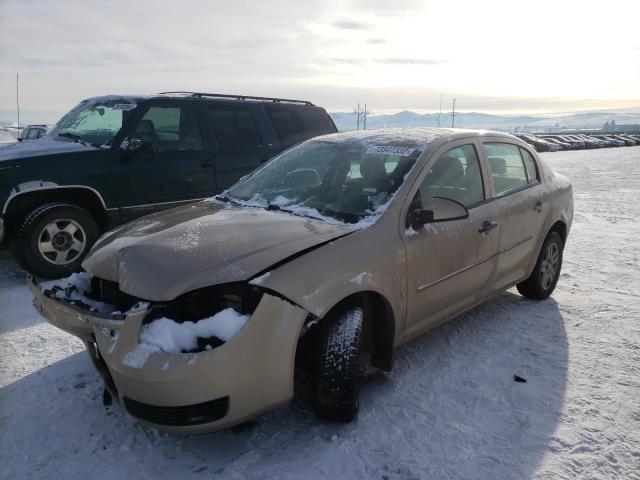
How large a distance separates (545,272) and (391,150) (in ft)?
→ 7.13

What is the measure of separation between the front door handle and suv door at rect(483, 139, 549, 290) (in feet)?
0.45

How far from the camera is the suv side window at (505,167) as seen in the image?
163 inches

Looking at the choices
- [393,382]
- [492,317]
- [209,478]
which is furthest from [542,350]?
[209,478]

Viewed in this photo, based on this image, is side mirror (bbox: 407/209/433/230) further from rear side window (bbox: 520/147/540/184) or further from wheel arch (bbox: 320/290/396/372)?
rear side window (bbox: 520/147/540/184)

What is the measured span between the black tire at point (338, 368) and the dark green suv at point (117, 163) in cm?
367

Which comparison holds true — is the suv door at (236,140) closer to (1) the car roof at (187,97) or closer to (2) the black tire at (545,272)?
(1) the car roof at (187,97)

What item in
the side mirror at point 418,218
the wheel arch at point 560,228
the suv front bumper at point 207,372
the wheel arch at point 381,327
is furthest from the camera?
the wheel arch at point 560,228

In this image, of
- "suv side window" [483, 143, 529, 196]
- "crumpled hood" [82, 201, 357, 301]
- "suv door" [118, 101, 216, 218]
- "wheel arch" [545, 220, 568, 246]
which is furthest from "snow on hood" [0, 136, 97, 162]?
"wheel arch" [545, 220, 568, 246]

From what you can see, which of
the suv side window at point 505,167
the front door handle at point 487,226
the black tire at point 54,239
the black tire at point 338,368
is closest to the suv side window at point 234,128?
the black tire at point 54,239

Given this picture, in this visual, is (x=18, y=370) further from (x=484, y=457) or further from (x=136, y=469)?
(x=484, y=457)

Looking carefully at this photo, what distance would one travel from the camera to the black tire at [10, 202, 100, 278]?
5.12 m

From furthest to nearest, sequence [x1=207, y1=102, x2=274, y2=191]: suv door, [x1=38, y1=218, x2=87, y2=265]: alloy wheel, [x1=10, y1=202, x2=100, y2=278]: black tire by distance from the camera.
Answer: [x1=207, y1=102, x2=274, y2=191]: suv door
[x1=38, y1=218, x2=87, y2=265]: alloy wheel
[x1=10, y1=202, x2=100, y2=278]: black tire

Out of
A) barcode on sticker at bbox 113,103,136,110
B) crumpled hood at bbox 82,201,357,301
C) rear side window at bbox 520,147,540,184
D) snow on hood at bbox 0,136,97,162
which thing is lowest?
crumpled hood at bbox 82,201,357,301

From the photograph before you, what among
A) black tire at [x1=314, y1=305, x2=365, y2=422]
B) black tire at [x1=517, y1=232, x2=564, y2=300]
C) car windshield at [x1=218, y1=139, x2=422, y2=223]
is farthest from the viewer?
black tire at [x1=517, y1=232, x2=564, y2=300]
